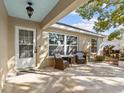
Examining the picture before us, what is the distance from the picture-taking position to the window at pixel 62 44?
1003 centimetres

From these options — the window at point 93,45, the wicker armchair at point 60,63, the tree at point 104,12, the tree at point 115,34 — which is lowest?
the wicker armchair at point 60,63

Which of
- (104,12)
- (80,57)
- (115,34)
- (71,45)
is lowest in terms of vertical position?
(80,57)

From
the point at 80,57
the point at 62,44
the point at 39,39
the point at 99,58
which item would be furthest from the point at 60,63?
the point at 99,58

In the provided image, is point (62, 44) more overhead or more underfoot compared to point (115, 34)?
more underfoot

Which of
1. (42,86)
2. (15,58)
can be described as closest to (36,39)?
(15,58)

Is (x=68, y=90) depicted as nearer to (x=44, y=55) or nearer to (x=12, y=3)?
(x=12, y=3)

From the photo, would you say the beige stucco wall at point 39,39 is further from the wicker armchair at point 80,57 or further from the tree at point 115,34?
the tree at point 115,34

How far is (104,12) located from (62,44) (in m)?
3.60

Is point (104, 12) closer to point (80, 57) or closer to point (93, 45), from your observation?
point (80, 57)

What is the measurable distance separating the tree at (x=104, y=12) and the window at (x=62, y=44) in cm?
234

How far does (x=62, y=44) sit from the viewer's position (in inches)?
421

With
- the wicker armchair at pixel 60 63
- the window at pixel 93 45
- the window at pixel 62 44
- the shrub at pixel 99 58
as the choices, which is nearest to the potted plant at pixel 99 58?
the shrub at pixel 99 58

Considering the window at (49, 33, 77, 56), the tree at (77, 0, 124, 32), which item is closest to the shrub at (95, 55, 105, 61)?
the window at (49, 33, 77, 56)

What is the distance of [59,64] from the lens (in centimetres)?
875
